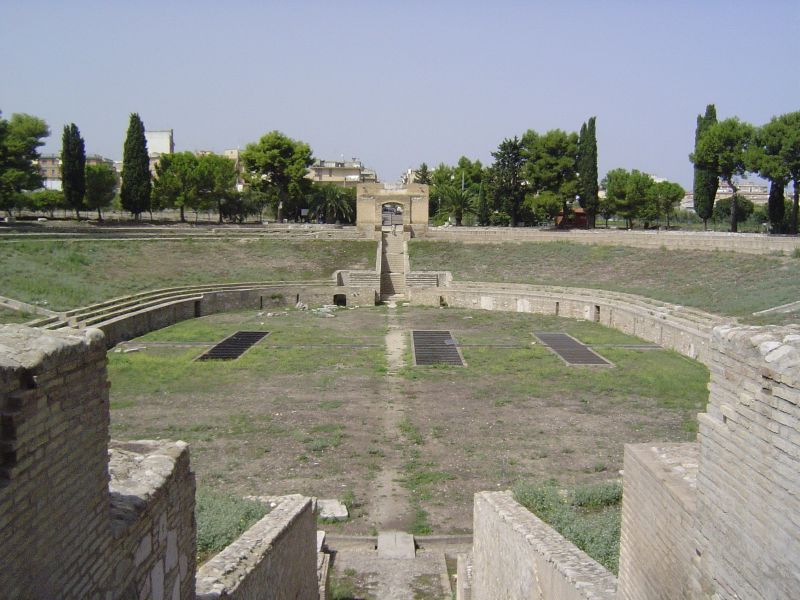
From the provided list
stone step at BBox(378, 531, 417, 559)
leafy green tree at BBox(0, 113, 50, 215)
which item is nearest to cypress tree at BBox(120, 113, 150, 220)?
leafy green tree at BBox(0, 113, 50, 215)

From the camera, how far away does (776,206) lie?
126 feet

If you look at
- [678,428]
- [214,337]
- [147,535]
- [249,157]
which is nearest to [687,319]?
[678,428]

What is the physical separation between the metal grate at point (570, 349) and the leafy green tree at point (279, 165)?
31.4 m

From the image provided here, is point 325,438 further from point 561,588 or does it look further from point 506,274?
point 506,274

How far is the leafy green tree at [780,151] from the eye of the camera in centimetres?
3450

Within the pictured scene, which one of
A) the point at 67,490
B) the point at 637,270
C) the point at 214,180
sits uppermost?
the point at 214,180

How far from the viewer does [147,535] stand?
4840 millimetres

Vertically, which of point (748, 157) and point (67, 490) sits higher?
point (748, 157)

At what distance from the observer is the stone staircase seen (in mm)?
34656

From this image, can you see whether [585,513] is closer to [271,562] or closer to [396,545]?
[396,545]

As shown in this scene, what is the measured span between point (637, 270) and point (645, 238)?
4648 mm

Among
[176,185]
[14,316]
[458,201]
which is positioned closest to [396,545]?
[14,316]

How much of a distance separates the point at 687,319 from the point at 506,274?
12396mm

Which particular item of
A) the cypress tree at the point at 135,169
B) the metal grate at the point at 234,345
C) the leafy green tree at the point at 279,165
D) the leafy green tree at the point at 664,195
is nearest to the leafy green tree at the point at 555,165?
the leafy green tree at the point at 664,195
